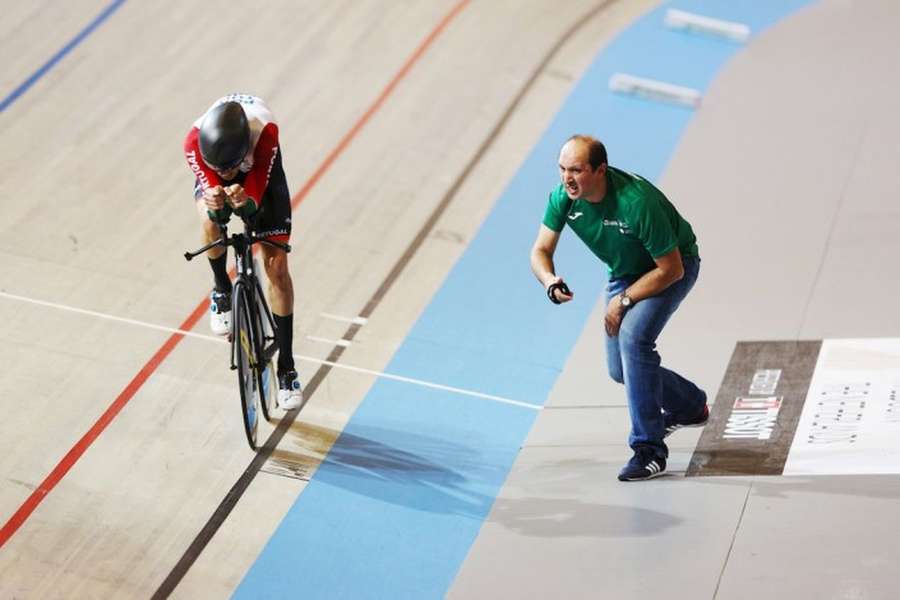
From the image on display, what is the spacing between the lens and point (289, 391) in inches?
221

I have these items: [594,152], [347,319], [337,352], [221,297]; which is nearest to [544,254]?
[594,152]

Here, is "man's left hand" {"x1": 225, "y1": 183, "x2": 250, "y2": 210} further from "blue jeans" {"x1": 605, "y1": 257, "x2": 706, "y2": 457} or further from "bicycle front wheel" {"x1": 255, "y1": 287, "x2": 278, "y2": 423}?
"blue jeans" {"x1": 605, "y1": 257, "x2": 706, "y2": 457}

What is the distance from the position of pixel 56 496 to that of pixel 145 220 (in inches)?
90.2

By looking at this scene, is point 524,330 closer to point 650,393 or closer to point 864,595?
point 650,393

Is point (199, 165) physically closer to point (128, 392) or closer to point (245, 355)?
point (245, 355)

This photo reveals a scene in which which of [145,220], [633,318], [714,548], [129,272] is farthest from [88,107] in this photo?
[714,548]

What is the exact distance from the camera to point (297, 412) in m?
5.82

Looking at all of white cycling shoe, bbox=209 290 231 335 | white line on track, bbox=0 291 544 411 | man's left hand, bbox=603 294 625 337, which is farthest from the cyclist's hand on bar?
man's left hand, bbox=603 294 625 337

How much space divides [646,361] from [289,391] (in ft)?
5.19

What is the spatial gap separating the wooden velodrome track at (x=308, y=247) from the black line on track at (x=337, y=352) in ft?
0.05

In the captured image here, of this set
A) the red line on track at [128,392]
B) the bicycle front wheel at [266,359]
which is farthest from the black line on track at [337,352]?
the red line on track at [128,392]

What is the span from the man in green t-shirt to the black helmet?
1152mm

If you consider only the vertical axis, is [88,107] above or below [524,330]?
above

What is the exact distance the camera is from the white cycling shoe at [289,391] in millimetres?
5602
